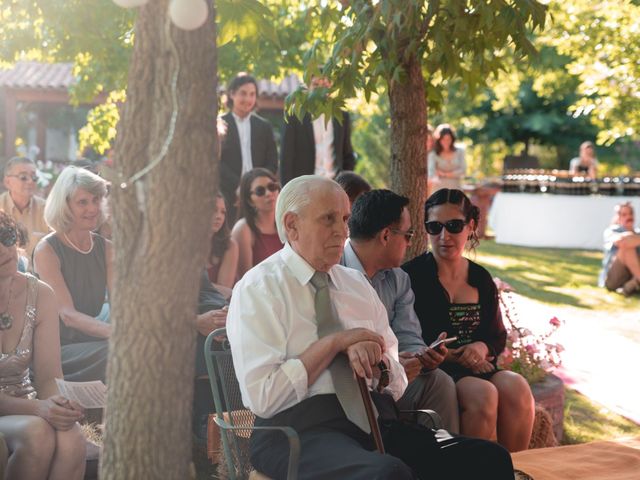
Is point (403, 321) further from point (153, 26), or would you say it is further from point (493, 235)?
point (493, 235)

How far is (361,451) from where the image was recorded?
131 inches

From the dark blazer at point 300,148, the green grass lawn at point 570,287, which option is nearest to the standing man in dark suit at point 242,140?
the dark blazer at point 300,148

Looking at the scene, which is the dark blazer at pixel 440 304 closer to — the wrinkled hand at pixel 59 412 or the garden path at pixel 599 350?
the wrinkled hand at pixel 59 412

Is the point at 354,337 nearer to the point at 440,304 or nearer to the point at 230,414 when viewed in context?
the point at 230,414

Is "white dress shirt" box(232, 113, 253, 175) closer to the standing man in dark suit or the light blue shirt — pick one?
the standing man in dark suit

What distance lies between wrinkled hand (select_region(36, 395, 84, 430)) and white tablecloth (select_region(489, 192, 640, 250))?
16.2 m

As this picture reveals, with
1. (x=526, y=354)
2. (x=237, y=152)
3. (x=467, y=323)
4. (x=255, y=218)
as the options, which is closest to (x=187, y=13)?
(x=467, y=323)

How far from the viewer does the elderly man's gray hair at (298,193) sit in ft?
12.1

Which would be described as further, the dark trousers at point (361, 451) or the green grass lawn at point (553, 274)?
the green grass lawn at point (553, 274)

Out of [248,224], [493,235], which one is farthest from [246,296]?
[493,235]

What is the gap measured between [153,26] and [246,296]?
1358mm

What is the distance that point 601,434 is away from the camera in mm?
6613

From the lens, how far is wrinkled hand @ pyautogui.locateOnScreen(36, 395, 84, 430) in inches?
156

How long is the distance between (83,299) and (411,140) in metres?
2.25
